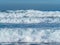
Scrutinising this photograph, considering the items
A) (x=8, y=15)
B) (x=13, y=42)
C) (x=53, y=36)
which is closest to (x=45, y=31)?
(x=53, y=36)

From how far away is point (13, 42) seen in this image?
5527mm

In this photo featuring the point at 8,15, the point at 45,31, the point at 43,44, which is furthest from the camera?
the point at 8,15

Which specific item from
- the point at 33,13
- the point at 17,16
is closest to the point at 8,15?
the point at 17,16

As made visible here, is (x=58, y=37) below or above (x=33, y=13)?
below

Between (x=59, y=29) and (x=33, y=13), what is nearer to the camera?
(x=59, y=29)

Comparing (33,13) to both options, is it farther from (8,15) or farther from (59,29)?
(59,29)

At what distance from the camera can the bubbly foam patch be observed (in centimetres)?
561

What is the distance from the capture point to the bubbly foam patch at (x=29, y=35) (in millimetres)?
5613

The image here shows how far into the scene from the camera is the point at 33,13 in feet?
36.3

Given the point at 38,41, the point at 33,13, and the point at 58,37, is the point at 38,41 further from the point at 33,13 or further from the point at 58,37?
the point at 33,13

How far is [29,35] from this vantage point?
578 centimetres

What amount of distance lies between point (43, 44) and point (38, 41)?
0.18 m

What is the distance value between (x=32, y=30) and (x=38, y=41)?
0.44 m

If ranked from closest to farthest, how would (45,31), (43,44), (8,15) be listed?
(43,44), (45,31), (8,15)
